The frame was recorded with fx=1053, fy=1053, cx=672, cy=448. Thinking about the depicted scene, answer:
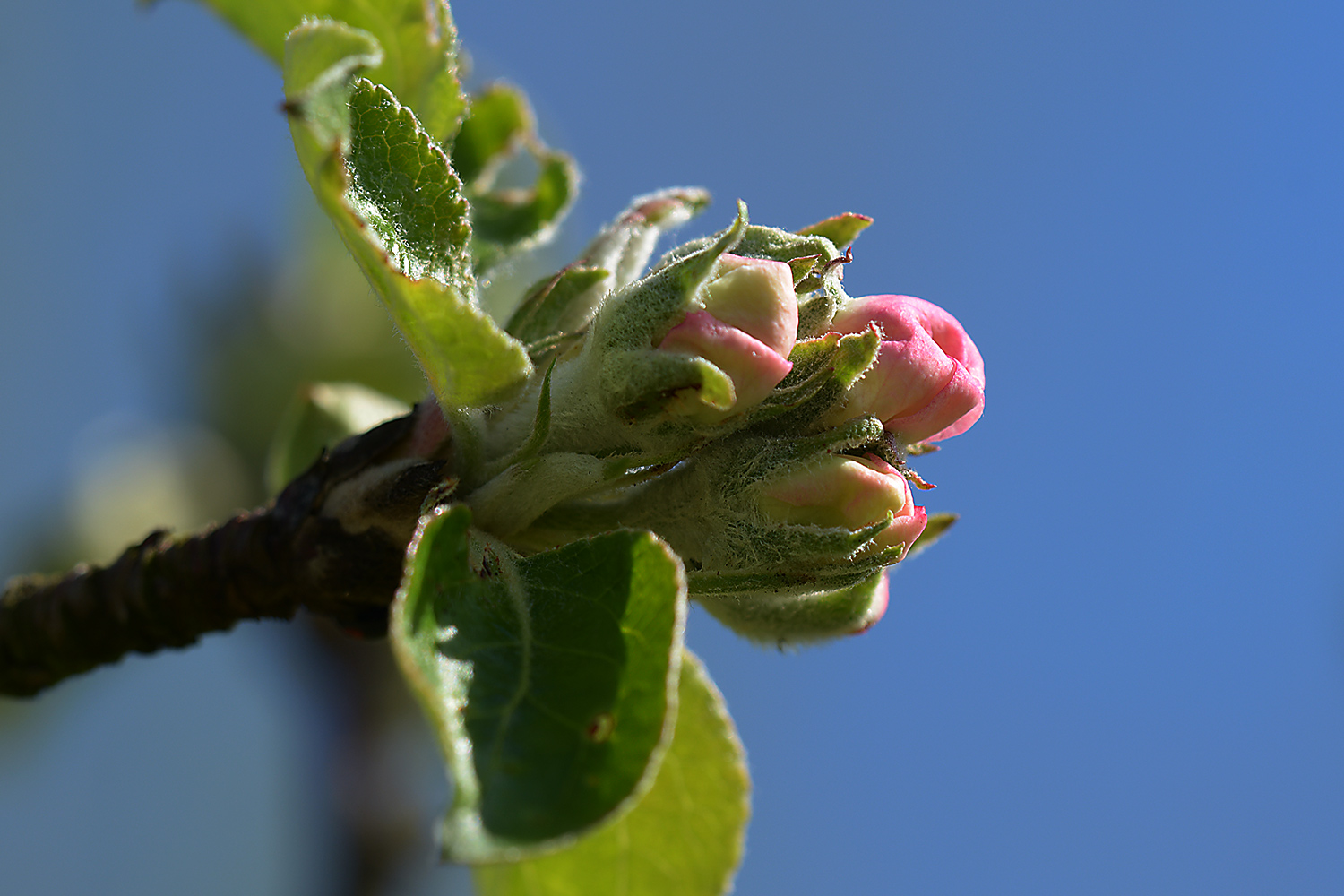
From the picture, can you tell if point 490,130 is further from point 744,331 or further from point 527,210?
point 744,331

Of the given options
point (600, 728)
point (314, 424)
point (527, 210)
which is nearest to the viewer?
point (600, 728)

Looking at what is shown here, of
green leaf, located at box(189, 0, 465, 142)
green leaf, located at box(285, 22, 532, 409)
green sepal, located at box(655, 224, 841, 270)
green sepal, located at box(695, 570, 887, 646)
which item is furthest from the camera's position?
green leaf, located at box(189, 0, 465, 142)

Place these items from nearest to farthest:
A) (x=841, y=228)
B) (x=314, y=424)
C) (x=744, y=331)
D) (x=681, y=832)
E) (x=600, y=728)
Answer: (x=600, y=728), (x=744, y=331), (x=841, y=228), (x=681, y=832), (x=314, y=424)

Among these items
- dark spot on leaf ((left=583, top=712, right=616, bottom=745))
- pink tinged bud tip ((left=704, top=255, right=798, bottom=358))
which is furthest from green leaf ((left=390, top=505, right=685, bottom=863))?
pink tinged bud tip ((left=704, top=255, right=798, bottom=358))

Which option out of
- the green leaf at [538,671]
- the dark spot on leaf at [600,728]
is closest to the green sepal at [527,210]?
the green leaf at [538,671]

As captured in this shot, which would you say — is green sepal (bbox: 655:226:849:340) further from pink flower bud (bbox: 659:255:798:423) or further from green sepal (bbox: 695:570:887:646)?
green sepal (bbox: 695:570:887:646)

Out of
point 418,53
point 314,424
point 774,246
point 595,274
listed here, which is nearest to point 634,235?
point 595,274

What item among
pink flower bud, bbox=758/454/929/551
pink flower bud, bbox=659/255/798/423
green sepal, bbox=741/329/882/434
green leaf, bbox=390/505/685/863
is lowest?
green leaf, bbox=390/505/685/863

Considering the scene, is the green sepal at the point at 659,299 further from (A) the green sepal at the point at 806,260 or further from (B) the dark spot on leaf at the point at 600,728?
(B) the dark spot on leaf at the point at 600,728
